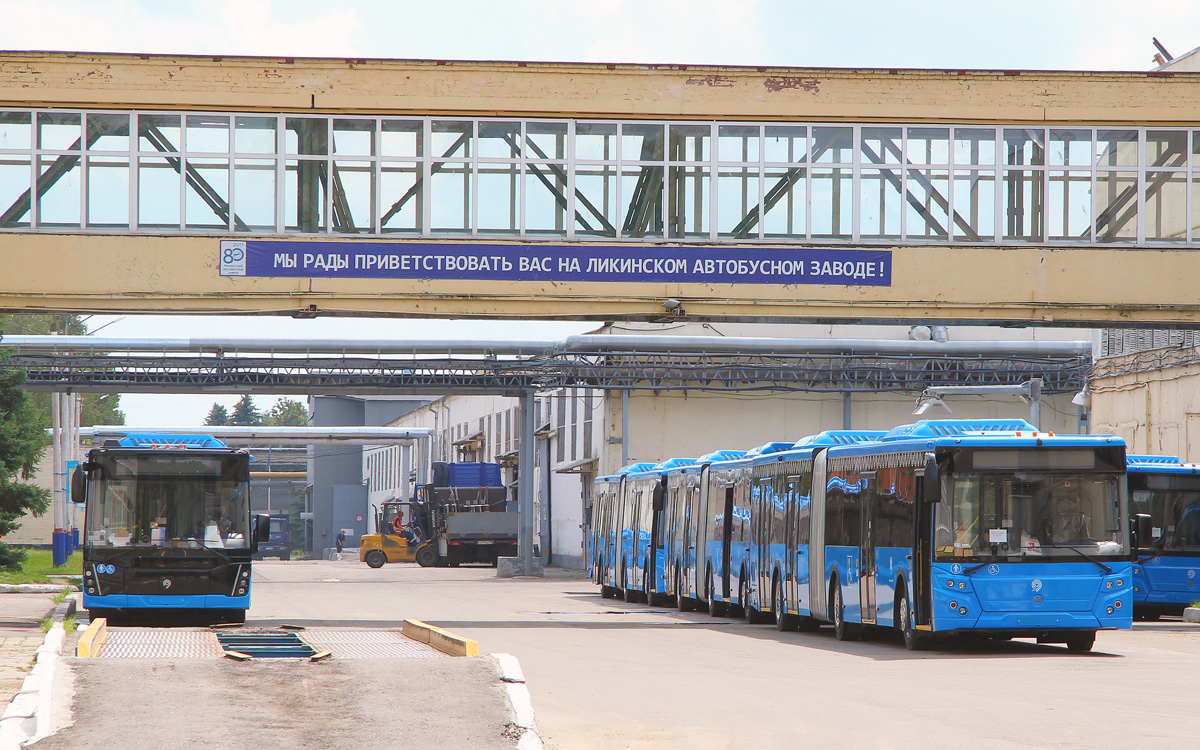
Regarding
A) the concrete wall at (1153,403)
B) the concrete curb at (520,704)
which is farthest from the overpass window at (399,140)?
the concrete wall at (1153,403)

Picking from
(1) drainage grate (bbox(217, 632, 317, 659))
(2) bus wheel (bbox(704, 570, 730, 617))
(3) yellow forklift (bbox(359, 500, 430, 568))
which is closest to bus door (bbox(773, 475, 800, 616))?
(2) bus wheel (bbox(704, 570, 730, 617))

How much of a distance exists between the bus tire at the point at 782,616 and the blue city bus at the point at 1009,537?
14.6 feet

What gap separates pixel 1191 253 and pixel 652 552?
43.6ft

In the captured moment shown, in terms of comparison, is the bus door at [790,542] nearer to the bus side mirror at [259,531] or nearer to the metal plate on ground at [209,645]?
the metal plate on ground at [209,645]

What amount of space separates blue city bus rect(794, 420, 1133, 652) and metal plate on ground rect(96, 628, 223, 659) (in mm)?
7974

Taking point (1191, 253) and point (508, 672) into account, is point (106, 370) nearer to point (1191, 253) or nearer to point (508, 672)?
point (1191, 253)

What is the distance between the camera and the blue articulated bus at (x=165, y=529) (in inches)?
851

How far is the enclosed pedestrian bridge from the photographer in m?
23.4

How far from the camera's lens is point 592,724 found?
35.4ft

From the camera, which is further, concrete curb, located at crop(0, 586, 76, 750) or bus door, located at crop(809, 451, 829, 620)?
bus door, located at crop(809, 451, 829, 620)

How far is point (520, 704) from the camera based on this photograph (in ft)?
33.8

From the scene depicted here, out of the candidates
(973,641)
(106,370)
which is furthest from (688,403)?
(973,641)

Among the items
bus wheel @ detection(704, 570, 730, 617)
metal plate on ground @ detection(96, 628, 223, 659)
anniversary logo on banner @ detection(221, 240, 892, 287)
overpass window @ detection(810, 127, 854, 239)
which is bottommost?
bus wheel @ detection(704, 570, 730, 617)

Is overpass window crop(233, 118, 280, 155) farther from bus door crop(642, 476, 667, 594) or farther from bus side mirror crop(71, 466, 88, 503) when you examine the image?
bus door crop(642, 476, 667, 594)
